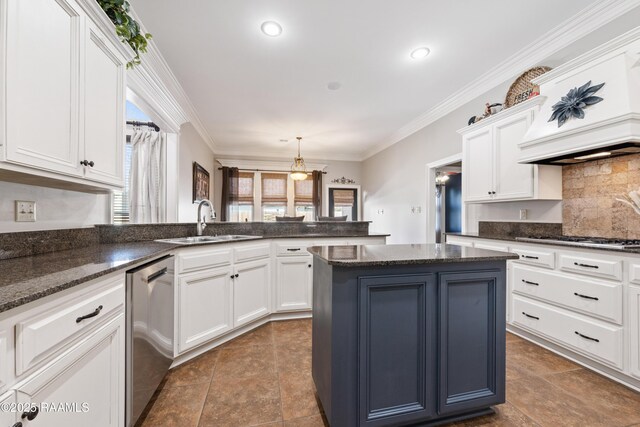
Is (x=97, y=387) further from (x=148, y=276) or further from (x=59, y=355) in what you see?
(x=148, y=276)

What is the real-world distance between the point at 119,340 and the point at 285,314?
1.89m

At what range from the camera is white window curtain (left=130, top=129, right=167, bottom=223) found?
351 centimetres

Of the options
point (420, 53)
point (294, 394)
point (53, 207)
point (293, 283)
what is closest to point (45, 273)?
point (53, 207)

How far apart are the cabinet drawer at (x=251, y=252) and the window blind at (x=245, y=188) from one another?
14.1 feet

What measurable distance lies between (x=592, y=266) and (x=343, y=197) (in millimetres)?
5633

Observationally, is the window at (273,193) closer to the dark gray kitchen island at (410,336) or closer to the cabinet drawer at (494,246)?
the cabinet drawer at (494,246)

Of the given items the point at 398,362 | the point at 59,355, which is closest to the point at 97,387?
the point at 59,355

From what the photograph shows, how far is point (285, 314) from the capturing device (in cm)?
298

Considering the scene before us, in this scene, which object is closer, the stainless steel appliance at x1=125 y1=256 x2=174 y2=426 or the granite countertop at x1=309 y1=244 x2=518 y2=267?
the granite countertop at x1=309 y1=244 x2=518 y2=267

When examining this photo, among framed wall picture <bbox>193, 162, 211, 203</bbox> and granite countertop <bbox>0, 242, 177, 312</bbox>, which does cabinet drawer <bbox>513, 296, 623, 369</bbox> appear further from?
framed wall picture <bbox>193, 162, 211, 203</bbox>

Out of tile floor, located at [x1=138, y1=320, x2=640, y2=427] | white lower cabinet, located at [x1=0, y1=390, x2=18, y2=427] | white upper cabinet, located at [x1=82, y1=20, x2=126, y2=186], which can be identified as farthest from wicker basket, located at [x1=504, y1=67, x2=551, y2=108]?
white lower cabinet, located at [x1=0, y1=390, x2=18, y2=427]

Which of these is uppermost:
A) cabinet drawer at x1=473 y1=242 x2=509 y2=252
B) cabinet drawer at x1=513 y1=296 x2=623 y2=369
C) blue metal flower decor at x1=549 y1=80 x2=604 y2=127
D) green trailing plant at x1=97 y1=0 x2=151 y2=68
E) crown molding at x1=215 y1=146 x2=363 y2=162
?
crown molding at x1=215 y1=146 x2=363 y2=162

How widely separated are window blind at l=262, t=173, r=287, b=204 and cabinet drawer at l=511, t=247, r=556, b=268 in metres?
5.43

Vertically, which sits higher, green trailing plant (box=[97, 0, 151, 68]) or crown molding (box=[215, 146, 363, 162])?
crown molding (box=[215, 146, 363, 162])
